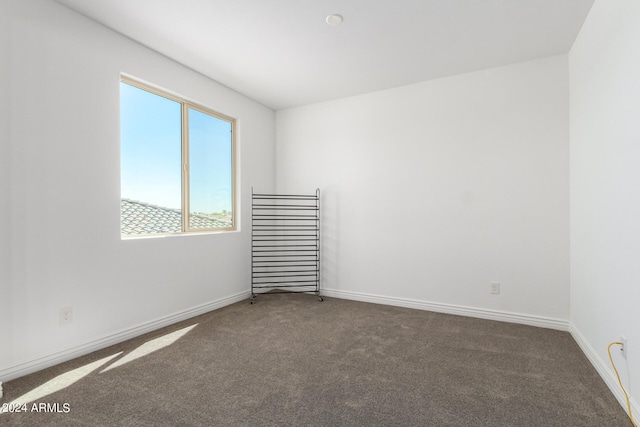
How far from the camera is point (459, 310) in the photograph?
3246 mm

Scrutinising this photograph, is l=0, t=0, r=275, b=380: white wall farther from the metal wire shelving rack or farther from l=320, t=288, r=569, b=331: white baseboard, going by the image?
l=320, t=288, r=569, b=331: white baseboard

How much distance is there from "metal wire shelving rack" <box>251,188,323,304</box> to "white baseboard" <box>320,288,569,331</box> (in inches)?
13.8

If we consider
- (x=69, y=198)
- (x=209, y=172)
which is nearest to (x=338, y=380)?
(x=69, y=198)

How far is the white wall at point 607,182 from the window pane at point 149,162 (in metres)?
3.42

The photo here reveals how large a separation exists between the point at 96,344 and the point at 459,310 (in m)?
3.24

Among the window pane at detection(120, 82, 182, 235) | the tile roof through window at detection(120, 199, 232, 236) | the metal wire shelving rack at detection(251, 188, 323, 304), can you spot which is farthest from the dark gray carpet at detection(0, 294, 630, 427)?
the metal wire shelving rack at detection(251, 188, 323, 304)

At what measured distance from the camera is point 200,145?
11.3 feet

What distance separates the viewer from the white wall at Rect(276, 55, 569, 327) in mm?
2879

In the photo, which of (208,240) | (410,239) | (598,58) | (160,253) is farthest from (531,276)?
(160,253)

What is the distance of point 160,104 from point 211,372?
2.43 meters

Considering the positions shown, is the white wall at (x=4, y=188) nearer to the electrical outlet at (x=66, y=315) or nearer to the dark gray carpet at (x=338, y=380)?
the electrical outlet at (x=66, y=315)

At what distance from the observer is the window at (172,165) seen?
274 centimetres

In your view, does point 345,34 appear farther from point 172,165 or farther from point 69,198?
point 69,198

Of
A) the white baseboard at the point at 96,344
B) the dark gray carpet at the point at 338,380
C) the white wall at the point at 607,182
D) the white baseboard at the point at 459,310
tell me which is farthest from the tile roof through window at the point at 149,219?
the white wall at the point at 607,182
